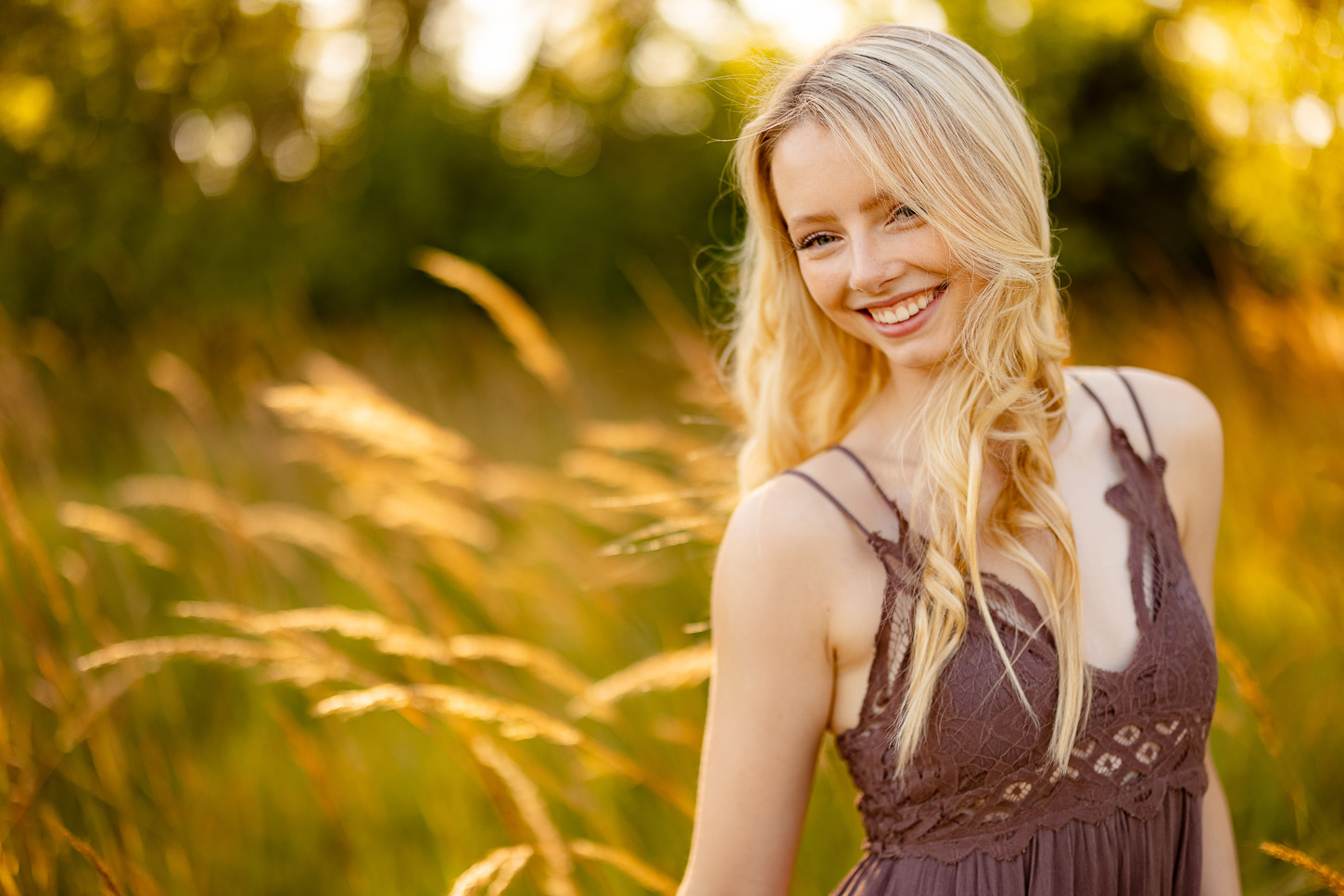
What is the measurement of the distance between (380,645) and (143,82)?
828 cm

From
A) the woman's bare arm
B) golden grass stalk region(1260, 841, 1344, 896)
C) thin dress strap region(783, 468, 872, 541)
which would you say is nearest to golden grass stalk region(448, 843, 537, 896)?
thin dress strap region(783, 468, 872, 541)

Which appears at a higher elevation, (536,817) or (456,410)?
(456,410)

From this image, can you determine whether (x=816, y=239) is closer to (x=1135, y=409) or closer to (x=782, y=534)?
(x=782, y=534)

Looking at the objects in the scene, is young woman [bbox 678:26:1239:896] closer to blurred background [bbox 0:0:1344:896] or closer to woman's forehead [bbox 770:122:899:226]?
woman's forehead [bbox 770:122:899:226]

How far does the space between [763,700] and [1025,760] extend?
37 cm

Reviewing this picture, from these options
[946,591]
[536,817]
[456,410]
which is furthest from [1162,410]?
[456,410]

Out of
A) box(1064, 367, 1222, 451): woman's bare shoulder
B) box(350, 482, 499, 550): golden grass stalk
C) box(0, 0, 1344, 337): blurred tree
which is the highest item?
box(0, 0, 1344, 337): blurred tree

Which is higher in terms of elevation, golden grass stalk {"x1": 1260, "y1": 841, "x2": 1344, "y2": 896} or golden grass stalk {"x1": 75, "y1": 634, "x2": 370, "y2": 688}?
golden grass stalk {"x1": 75, "y1": 634, "x2": 370, "y2": 688}

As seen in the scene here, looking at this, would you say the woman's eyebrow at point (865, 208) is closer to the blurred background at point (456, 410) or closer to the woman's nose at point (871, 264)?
the woman's nose at point (871, 264)

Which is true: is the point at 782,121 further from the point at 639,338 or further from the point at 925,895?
the point at 639,338

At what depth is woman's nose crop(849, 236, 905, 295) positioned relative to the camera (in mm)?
1378

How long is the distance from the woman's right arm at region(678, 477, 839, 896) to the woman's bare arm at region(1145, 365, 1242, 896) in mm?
657

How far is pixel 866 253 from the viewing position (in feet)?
4.53

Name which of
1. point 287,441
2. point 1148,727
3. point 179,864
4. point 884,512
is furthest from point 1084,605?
point 287,441
